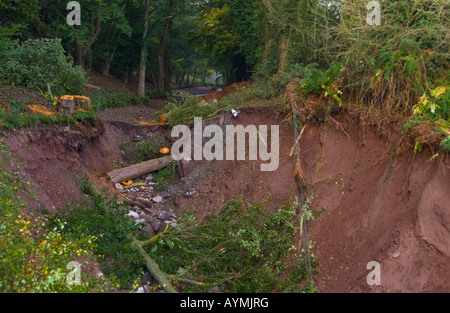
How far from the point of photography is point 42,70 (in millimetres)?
11438

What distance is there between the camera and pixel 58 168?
344 inches

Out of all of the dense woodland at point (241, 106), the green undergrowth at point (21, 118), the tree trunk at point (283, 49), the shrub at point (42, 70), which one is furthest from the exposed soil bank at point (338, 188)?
the tree trunk at point (283, 49)

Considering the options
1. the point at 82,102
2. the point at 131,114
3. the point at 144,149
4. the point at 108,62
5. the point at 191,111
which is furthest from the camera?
the point at 108,62

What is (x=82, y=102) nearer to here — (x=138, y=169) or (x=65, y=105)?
(x=65, y=105)

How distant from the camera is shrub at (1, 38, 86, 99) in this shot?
1105 cm

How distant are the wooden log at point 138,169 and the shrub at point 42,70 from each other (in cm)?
288

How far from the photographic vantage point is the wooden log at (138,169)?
10.5 m

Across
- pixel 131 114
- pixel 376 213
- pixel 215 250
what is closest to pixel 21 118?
pixel 215 250

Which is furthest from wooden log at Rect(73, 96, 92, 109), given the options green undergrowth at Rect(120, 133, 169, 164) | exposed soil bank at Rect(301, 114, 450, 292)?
exposed soil bank at Rect(301, 114, 450, 292)

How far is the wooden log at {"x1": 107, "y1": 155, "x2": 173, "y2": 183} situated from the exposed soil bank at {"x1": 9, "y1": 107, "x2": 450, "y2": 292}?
38cm

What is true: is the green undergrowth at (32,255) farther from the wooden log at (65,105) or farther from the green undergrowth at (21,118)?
the wooden log at (65,105)

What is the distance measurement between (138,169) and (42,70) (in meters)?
4.05

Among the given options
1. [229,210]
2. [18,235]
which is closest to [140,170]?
[229,210]

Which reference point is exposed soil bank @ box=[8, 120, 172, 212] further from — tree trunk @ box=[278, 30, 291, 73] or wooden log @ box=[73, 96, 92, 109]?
tree trunk @ box=[278, 30, 291, 73]
